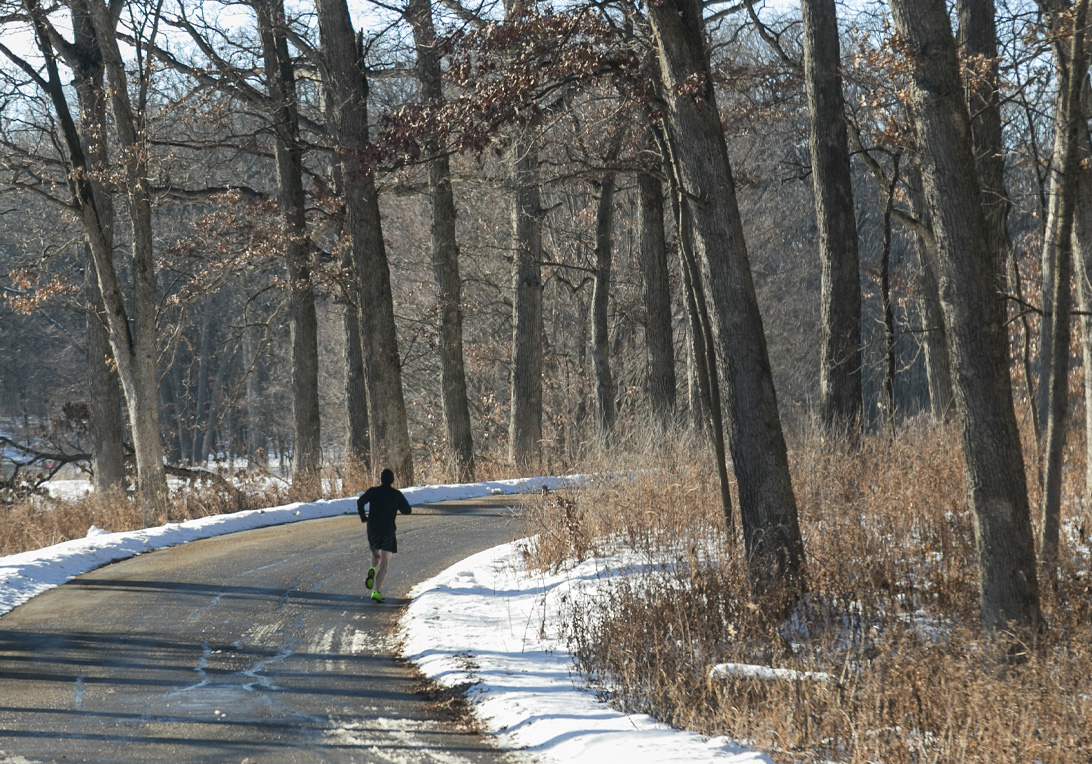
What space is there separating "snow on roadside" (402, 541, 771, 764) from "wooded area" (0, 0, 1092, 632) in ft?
6.95

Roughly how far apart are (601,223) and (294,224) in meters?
7.11

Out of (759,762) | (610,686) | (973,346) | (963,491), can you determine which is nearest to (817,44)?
(963,491)

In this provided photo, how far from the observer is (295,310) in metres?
23.7

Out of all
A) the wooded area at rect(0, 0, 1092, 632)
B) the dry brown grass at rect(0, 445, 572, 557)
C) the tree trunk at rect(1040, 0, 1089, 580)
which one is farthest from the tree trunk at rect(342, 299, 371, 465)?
the tree trunk at rect(1040, 0, 1089, 580)

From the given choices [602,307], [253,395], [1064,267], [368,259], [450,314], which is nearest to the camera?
[1064,267]

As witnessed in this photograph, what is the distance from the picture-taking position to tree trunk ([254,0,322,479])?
21.5 metres

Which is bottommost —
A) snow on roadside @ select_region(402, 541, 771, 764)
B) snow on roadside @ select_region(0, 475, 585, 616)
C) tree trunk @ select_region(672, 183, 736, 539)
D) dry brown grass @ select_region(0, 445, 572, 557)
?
snow on roadside @ select_region(402, 541, 771, 764)

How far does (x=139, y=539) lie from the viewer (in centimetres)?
1373

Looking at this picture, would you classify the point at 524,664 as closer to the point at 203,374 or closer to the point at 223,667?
the point at 223,667

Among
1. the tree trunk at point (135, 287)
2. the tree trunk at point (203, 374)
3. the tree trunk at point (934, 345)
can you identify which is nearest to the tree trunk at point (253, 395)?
the tree trunk at point (203, 374)

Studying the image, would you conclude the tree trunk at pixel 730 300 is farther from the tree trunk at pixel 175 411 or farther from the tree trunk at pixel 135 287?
the tree trunk at pixel 175 411

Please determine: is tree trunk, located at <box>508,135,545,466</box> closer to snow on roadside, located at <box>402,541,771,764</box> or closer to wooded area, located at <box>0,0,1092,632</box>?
wooded area, located at <box>0,0,1092,632</box>

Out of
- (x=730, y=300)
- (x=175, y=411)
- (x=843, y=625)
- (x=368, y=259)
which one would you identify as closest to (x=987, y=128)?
(x=730, y=300)

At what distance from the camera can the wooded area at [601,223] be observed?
8672 mm
